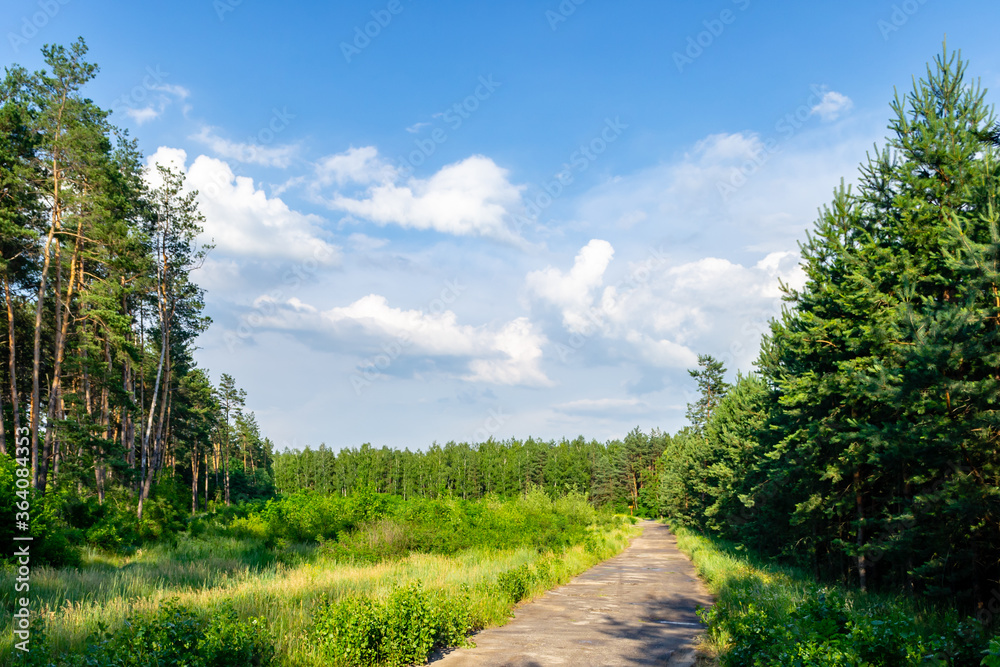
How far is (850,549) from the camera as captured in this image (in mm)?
14016

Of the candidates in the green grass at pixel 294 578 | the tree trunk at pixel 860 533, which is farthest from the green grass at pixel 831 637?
the green grass at pixel 294 578

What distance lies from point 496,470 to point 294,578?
334ft

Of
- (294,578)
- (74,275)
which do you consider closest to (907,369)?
(294,578)

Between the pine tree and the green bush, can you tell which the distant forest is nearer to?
the pine tree

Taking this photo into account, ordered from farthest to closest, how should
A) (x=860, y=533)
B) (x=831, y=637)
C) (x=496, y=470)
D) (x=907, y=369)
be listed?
(x=496, y=470)
(x=860, y=533)
(x=907, y=369)
(x=831, y=637)

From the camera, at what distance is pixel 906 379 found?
10.4 meters

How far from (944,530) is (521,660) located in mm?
7970

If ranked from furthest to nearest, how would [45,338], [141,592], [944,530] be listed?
[45,338]
[141,592]
[944,530]

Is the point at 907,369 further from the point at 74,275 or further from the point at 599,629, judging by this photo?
the point at 74,275

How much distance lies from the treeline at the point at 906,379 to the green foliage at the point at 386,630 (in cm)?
891

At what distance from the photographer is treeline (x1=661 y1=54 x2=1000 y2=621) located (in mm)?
9461

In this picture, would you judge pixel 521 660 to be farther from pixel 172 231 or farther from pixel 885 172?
pixel 172 231

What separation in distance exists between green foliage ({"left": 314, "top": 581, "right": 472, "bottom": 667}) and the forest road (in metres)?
0.45

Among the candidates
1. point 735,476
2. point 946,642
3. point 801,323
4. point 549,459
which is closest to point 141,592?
point 946,642
